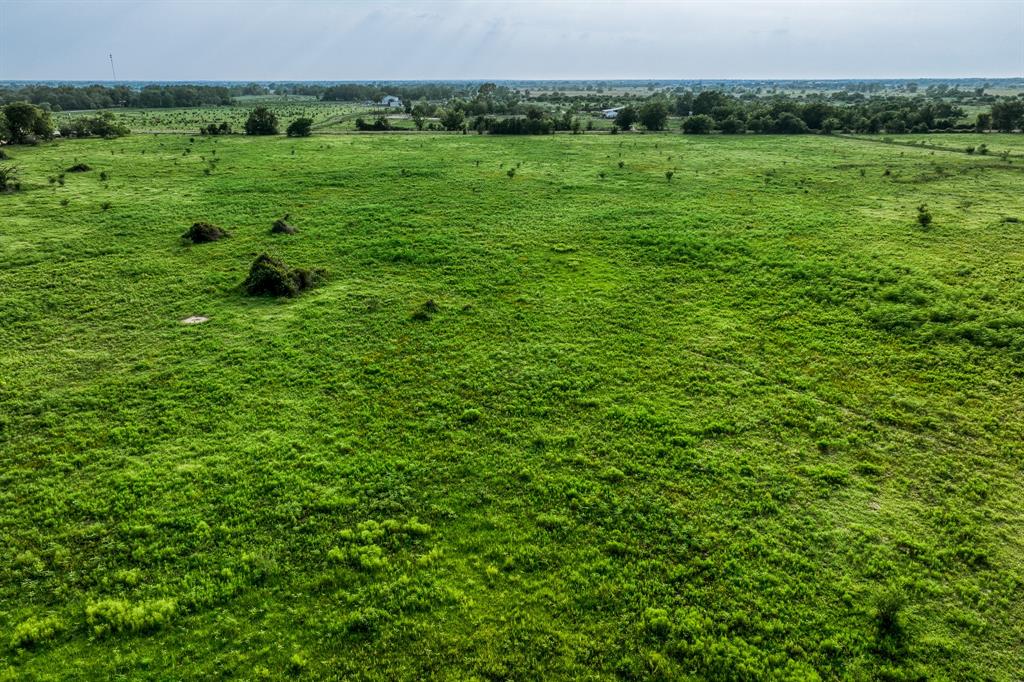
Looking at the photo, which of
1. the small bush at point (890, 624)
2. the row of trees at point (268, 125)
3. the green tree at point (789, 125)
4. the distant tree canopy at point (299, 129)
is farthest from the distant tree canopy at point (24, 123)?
the green tree at point (789, 125)

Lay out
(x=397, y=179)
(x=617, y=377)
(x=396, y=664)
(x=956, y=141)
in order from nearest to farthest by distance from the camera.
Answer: (x=396, y=664), (x=617, y=377), (x=397, y=179), (x=956, y=141)

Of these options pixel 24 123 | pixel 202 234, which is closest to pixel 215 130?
pixel 24 123

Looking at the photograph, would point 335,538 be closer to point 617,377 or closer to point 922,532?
point 617,377

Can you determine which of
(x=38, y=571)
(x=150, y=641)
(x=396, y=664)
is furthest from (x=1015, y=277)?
(x=38, y=571)

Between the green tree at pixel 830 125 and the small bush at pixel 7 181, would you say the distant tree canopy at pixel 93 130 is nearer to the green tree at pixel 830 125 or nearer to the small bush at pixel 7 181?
the small bush at pixel 7 181

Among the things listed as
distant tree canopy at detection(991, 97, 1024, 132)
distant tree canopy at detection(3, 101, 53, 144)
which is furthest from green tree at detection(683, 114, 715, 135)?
distant tree canopy at detection(3, 101, 53, 144)

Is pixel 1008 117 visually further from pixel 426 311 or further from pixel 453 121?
pixel 426 311
